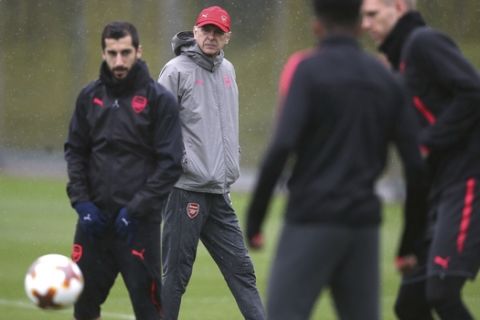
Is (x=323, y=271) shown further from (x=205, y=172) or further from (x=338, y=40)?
(x=205, y=172)

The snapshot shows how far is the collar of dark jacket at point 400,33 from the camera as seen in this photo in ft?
19.3

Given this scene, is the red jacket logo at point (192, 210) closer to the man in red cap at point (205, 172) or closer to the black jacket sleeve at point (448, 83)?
the man in red cap at point (205, 172)

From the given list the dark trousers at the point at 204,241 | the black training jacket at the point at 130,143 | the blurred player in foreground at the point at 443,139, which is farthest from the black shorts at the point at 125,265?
the blurred player in foreground at the point at 443,139

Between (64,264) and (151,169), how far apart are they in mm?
664

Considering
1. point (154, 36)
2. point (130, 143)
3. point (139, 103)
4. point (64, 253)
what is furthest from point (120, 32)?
point (64, 253)

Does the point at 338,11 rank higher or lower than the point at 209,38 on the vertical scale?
higher

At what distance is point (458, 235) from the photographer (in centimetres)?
575

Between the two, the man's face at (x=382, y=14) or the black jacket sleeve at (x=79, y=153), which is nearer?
the man's face at (x=382, y=14)

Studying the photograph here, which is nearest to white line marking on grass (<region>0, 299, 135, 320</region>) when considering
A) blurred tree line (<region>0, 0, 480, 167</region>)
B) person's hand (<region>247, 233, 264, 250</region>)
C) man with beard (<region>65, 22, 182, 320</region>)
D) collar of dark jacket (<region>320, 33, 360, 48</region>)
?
man with beard (<region>65, 22, 182, 320</region>)

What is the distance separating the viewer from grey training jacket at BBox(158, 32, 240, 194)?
7246 mm

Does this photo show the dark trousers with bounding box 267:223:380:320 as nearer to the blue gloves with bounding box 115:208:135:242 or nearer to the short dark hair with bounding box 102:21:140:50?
the blue gloves with bounding box 115:208:135:242

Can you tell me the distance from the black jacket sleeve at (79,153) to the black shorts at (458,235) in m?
1.83

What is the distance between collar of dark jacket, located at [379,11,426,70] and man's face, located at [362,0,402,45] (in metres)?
0.03

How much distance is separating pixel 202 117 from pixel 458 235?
2.08 m
